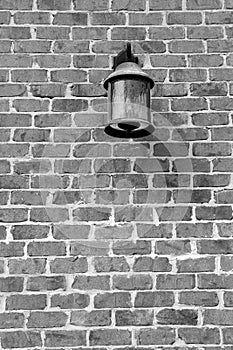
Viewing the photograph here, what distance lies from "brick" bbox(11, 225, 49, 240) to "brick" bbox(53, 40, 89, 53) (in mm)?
847

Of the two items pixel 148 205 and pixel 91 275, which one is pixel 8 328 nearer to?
pixel 91 275

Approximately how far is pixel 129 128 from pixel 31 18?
739mm

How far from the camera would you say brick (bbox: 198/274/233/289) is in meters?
2.92

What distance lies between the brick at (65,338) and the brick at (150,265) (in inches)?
14.6

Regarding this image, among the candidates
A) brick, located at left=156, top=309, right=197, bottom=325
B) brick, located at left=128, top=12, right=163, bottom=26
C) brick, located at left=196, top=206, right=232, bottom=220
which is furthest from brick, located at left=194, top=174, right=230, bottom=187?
brick, located at left=128, top=12, right=163, bottom=26

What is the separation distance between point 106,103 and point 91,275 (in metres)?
0.80

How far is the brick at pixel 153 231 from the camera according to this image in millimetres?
2961

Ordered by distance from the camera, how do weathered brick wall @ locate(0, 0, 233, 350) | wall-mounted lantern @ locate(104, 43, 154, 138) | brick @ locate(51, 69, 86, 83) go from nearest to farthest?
wall-mounted lantern @ locate(104, 43, 154, 138) → weathered brick wall @ locate(0, 0, 233, 350) → brick @ locate(51, 69, 86, 83)

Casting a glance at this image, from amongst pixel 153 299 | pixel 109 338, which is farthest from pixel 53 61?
pixel 109 338

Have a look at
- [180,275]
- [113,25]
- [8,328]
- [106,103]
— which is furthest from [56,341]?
[113,25]

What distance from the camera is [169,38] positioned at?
124 inches

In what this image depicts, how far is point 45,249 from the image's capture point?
2938 mm

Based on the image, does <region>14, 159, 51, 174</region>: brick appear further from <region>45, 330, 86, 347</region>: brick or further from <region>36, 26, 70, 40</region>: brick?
<region>45, 330, 86, 347</region>: brick

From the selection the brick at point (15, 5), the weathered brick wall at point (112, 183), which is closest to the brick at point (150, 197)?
the weathered brick wall at point (112, 183)
